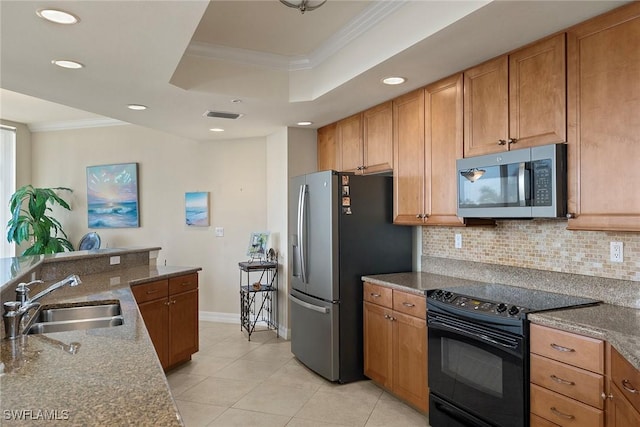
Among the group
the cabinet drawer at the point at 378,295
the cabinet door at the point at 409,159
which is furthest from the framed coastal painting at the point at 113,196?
the cabinet door at the point at 409,159

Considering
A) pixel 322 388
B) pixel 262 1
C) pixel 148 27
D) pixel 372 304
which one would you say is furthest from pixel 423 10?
pixel 322 388

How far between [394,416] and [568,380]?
4.31ft

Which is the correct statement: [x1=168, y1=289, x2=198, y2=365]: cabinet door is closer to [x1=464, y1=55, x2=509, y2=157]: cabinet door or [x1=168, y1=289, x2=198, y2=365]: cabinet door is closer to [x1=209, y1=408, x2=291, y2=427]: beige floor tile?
[x1=209, y1=408, x2=291, y2=427]: beige floor tile

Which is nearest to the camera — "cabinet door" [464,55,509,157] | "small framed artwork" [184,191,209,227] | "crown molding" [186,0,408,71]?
"cabinet door" [464,55,509,157]

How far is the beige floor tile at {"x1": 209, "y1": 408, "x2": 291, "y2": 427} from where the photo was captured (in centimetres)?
274

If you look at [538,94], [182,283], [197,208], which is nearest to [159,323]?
[182,283]

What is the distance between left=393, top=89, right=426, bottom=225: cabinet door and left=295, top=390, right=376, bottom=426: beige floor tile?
1409mm

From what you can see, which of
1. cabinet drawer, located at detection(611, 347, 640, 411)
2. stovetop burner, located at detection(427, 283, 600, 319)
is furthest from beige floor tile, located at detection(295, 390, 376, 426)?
cabinet drawer, located at detection(611, 347, 640, 411)

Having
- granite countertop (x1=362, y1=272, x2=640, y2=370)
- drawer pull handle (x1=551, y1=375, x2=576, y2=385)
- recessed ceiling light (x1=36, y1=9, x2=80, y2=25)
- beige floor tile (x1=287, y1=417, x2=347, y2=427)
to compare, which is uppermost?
recessed ceiling light (x1=36, y1=9, x2=80, y2=25)

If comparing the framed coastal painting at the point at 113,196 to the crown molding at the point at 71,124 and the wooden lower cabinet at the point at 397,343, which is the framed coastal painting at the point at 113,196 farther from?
the wooden lower cabinet at the point at 397,343

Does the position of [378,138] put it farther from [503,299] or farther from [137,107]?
[137,107]

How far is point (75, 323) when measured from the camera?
220cm

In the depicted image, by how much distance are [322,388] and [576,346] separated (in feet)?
6.62

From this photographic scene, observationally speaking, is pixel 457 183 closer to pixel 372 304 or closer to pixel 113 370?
pixel 372 304
